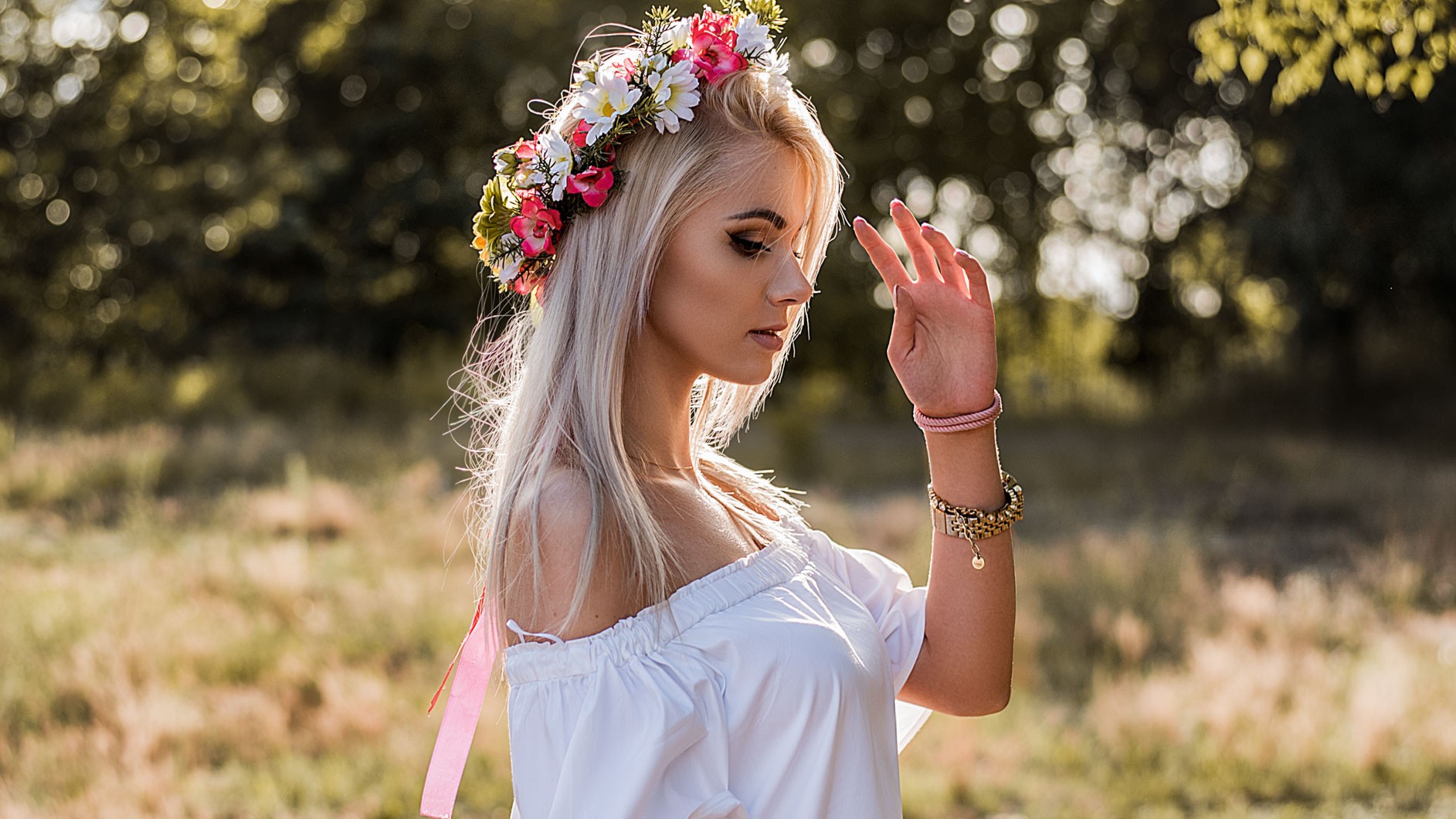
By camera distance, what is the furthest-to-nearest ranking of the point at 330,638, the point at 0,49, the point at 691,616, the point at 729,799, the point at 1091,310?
the point at 1091,310 → the point at 0,49 → the point at 330,638 → the point at 691,616 → the point at 729,799

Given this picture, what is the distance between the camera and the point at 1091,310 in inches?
952

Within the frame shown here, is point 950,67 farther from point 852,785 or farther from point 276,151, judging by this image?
point 852,785

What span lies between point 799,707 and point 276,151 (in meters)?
19.0

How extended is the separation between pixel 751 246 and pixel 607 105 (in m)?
0.32

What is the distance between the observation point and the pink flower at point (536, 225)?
2.04 m

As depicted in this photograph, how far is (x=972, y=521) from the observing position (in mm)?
2045

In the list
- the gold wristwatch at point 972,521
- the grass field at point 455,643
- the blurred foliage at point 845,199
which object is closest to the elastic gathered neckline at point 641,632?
the gold wristwatch at point 972,521

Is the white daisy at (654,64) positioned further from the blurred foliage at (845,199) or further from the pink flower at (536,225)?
the blurred foliage at (845,199)

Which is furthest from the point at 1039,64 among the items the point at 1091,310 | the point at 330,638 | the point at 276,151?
the point at 330,638

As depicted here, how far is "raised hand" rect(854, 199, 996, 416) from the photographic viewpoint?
198 centimetres

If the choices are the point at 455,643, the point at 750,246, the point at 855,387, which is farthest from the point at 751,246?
the point at 855,387

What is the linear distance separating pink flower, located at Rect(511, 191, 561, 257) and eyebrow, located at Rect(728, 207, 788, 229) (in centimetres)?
29

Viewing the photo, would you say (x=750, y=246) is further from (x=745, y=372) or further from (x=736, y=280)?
(x=745, y=372)

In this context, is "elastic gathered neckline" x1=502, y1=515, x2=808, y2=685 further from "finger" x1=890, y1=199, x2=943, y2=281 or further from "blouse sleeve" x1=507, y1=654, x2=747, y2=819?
"finger" x1=890, y1=199, x2=943, y2=281
